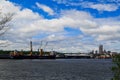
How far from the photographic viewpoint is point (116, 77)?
25391mm

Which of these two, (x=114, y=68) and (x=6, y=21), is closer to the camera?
(x=114, y=68)

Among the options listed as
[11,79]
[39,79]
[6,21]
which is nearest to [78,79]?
[39,79]

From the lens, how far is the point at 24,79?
8194 centimetres

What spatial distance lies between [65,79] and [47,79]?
4.07 m

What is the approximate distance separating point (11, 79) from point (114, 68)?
58.7 m

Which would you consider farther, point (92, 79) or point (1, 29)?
point (92, 79)

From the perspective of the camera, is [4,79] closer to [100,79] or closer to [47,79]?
[47,79]

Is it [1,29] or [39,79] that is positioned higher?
[1,29]

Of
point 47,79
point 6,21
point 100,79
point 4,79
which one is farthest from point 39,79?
point 6,21

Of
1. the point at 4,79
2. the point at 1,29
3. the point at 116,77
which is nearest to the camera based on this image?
the point at 116,77

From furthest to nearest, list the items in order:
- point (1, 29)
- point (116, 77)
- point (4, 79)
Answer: point (4, 79) < point (1, 29) < point (116, 77)

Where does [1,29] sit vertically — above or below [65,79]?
above

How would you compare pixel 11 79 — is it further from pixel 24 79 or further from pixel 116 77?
pixel 116 77

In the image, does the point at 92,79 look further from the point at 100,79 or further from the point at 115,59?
the point at 115,59
